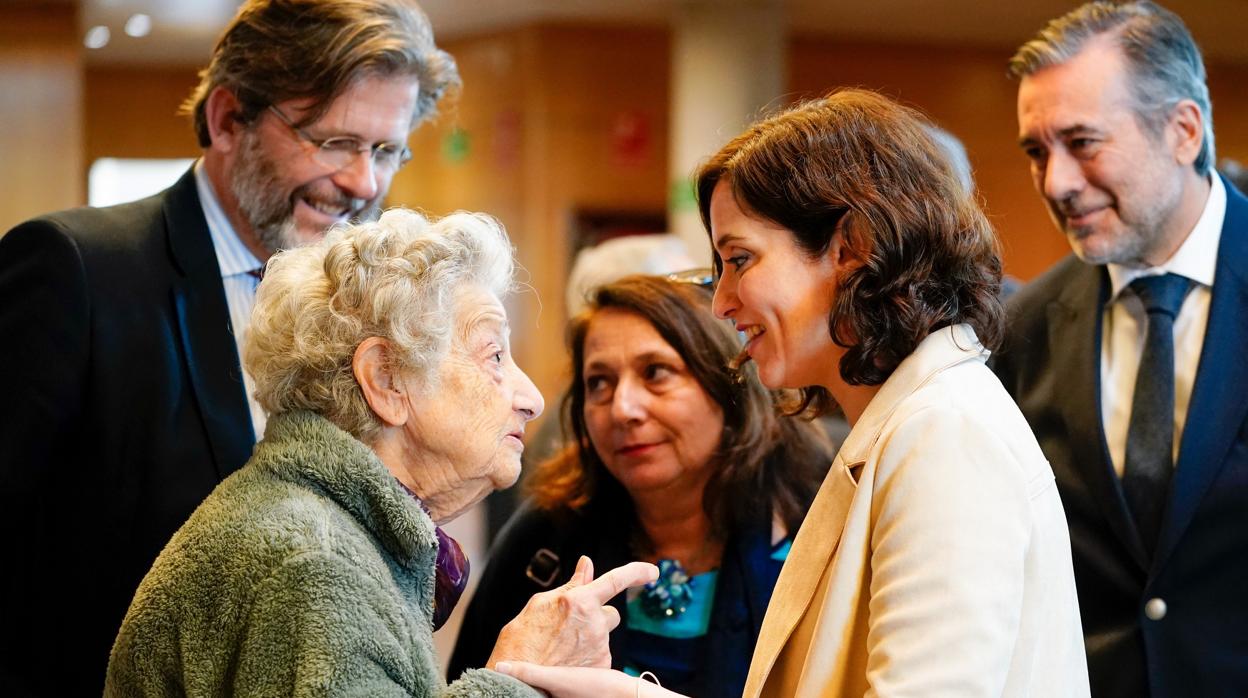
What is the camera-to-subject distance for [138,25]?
9570 mm

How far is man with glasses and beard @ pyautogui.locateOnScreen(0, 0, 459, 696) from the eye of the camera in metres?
2.29

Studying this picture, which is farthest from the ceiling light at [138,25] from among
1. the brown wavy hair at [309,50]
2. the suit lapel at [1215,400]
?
the suit lapel at [1215,400]

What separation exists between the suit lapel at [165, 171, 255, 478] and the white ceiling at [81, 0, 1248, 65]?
260 inches

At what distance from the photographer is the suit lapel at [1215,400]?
254 centimetres

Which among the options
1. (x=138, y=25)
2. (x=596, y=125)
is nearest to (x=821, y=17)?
(x=596, y=125)

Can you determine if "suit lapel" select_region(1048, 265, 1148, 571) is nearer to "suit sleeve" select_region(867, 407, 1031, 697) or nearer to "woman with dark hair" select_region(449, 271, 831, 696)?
"woman with dark hair" select_region(449, 271, 831, 696)

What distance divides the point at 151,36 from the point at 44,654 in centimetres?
859

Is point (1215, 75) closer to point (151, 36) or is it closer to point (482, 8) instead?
point (482, 8)

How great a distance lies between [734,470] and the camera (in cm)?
278

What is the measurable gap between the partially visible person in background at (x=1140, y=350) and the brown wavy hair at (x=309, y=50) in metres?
1.42

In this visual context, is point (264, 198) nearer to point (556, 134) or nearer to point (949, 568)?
point (949, 568)

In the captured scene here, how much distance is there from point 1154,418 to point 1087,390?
0.14m

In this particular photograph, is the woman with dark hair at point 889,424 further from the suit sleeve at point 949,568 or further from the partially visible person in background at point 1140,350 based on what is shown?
the partially visible person in background at point 1140,350

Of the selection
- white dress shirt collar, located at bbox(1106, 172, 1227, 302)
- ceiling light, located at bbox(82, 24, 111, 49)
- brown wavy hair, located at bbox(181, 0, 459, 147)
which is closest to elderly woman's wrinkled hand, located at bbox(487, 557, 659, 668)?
brown wavy hair, located at bbox(181, 0, 459, 147)
